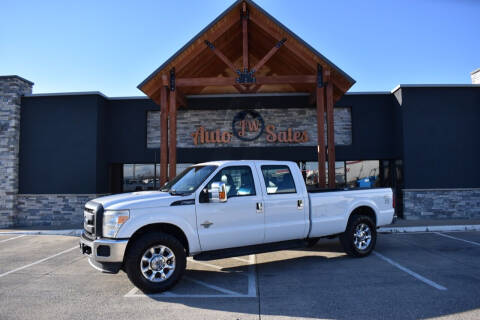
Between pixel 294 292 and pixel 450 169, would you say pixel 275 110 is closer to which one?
pixel 450 169

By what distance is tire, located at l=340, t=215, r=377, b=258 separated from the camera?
710cm

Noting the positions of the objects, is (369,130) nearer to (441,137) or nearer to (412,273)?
(441,137)

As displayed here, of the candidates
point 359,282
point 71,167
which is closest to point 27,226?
Result: point 71,167

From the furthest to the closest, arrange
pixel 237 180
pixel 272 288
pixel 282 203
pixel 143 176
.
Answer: pixel 143 176 < pixel 282 203 < pixel 237 180 < pixel 272 288

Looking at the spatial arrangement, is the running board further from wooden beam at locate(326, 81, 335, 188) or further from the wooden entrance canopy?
wooden beam at locate(326, 81, 335, 188)

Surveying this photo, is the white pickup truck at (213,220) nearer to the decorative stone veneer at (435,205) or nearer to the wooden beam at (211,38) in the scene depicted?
the wooden beam at (211,38)

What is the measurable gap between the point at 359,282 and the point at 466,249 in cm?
415

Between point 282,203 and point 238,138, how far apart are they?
7.72 meters

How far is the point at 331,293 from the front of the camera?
4992 mm

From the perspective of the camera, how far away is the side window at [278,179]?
6289 millimetres

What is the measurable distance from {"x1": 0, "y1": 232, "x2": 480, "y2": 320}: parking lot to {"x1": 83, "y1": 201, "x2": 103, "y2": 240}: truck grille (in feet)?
2.96

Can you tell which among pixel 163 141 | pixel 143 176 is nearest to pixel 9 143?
pixel 143 176

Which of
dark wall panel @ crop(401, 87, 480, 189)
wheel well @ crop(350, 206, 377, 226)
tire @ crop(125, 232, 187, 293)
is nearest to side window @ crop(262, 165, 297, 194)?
wheel well @ crop(350, 206, 377, 226)

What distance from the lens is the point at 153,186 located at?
14.3 meters
